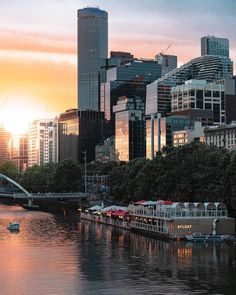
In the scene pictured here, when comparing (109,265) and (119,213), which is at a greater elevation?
(119,213)

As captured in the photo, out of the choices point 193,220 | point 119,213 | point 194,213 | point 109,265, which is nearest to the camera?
point 109,265

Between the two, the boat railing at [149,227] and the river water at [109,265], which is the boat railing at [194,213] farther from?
the river water at [109,265]

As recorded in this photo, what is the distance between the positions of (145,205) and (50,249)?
3002 centimetres

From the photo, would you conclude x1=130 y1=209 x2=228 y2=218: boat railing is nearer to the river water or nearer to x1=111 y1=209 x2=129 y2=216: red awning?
the river water

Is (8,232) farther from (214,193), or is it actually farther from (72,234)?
(214,193)

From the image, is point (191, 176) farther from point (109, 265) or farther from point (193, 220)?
point (109, 265)

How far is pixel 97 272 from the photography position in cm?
6988

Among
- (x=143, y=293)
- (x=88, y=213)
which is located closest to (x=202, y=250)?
(x=143, y=293)

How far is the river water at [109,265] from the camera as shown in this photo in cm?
6172

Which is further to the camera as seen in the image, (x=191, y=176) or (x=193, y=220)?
(x=191, y=176)

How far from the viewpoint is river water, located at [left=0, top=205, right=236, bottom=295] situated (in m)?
61.7

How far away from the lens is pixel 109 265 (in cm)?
7444

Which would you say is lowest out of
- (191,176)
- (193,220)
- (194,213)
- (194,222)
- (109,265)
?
(109,265)

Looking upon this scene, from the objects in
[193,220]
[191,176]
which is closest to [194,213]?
[193,220]
